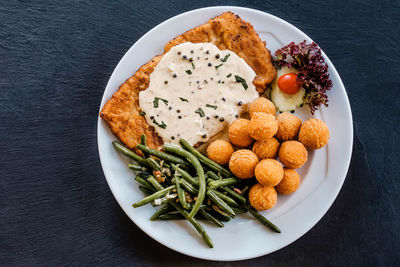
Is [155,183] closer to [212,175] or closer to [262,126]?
[212,175]

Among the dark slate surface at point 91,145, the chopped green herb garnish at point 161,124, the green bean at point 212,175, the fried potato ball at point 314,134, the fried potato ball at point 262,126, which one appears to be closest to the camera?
the fried potato ball at point 262,126

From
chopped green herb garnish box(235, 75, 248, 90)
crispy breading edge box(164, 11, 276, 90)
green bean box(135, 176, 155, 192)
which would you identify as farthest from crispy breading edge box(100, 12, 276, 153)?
green bean box(135, 176, 155, 192)

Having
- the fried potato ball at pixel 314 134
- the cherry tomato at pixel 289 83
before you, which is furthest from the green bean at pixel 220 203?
the cherry tomato at pixel 289 83

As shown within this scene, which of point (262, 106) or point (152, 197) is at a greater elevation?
point (262, 106)

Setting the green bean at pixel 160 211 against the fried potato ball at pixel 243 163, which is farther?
the green bean at pixel 160 211

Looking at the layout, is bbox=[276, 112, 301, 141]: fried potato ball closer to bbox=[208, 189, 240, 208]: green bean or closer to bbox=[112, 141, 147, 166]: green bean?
bbox=[208, 189, 240, 208]: green bean

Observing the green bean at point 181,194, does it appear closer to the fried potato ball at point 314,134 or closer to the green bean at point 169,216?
the green bean at point 169,216

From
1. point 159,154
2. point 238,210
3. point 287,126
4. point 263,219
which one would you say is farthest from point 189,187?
point 287,126
